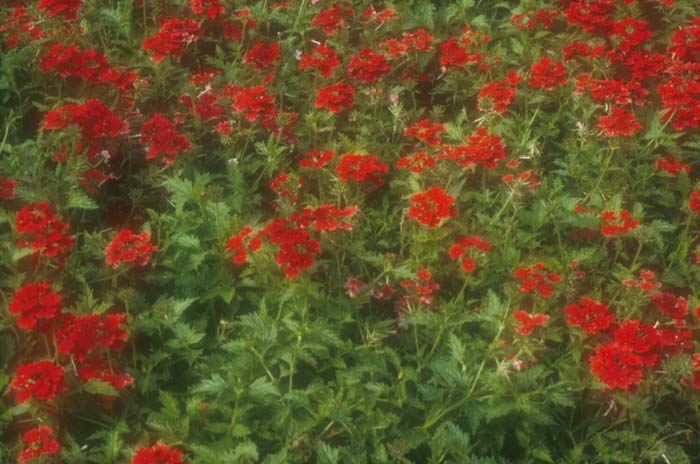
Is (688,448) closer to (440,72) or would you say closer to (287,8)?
(440,72)

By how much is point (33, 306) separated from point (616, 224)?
102 inches

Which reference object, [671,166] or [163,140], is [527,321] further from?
[163,140]

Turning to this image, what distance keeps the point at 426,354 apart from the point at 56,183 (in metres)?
1.93

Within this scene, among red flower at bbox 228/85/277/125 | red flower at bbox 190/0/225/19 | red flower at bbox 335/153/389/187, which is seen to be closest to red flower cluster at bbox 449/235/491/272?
red flower at bbox 335/153/389/187

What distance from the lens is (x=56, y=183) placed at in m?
3.70

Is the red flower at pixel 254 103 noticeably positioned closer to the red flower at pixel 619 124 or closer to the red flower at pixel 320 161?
the red flower at pixel 320 161

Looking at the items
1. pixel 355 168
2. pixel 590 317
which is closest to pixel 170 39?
pixel 355 168

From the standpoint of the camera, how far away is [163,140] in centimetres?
378

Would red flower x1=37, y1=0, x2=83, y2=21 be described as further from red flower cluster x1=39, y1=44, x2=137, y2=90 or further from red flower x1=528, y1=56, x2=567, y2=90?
red flower x1=528, y1=56, x2=567, y2=90

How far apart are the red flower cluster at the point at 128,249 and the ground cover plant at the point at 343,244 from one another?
0.7 inches

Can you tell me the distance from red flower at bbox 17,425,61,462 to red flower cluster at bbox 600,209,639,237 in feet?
8.18

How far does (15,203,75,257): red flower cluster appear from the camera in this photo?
3.19m

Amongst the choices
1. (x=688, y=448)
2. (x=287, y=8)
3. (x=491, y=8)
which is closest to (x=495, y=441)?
(x=688, y=448)

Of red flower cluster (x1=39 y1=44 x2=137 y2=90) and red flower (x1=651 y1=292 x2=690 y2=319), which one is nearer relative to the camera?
red flower (x1=651 y1=292 x2=690 y2=319)
